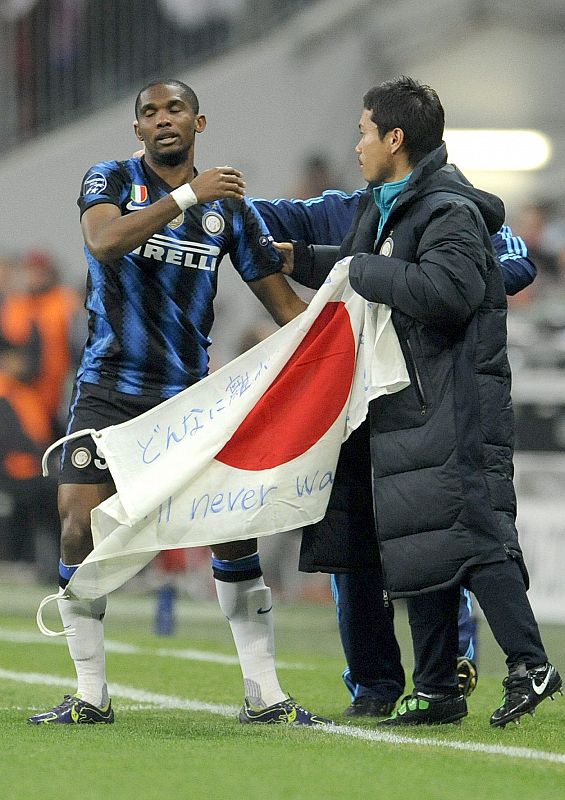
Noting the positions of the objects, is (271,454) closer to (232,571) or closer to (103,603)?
(232,571)

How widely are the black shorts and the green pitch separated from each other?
78 centimetres

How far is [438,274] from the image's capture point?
4.53m

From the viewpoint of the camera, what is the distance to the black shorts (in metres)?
4.97

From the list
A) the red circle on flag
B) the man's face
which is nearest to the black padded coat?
the man's face

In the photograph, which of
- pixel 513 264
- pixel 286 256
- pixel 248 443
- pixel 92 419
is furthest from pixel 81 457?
pixel 513 264

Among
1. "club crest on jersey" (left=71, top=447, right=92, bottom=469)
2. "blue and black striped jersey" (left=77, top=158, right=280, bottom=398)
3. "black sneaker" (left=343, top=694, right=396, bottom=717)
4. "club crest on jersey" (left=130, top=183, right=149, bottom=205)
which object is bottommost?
"black sneaker" (left=343, top=694, right=396, bottom=717)

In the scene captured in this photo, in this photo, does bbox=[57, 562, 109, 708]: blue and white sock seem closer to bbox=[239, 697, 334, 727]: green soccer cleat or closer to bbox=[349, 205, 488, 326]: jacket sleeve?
bbox=[239, 697, 334, 727]: green soccer cleat

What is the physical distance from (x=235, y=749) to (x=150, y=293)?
1492 mm

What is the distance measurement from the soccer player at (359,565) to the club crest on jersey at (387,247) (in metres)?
0.54

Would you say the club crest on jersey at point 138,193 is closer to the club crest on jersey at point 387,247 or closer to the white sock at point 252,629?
the club crest on jersey at point 387,247

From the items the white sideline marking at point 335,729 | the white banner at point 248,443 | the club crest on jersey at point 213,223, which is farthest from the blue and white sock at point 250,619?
the club crest on jersey at point 213,223

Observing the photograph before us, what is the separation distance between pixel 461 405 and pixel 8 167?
484 inches

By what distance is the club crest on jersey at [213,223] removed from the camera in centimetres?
510

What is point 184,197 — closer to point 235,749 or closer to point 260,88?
point 235,749
